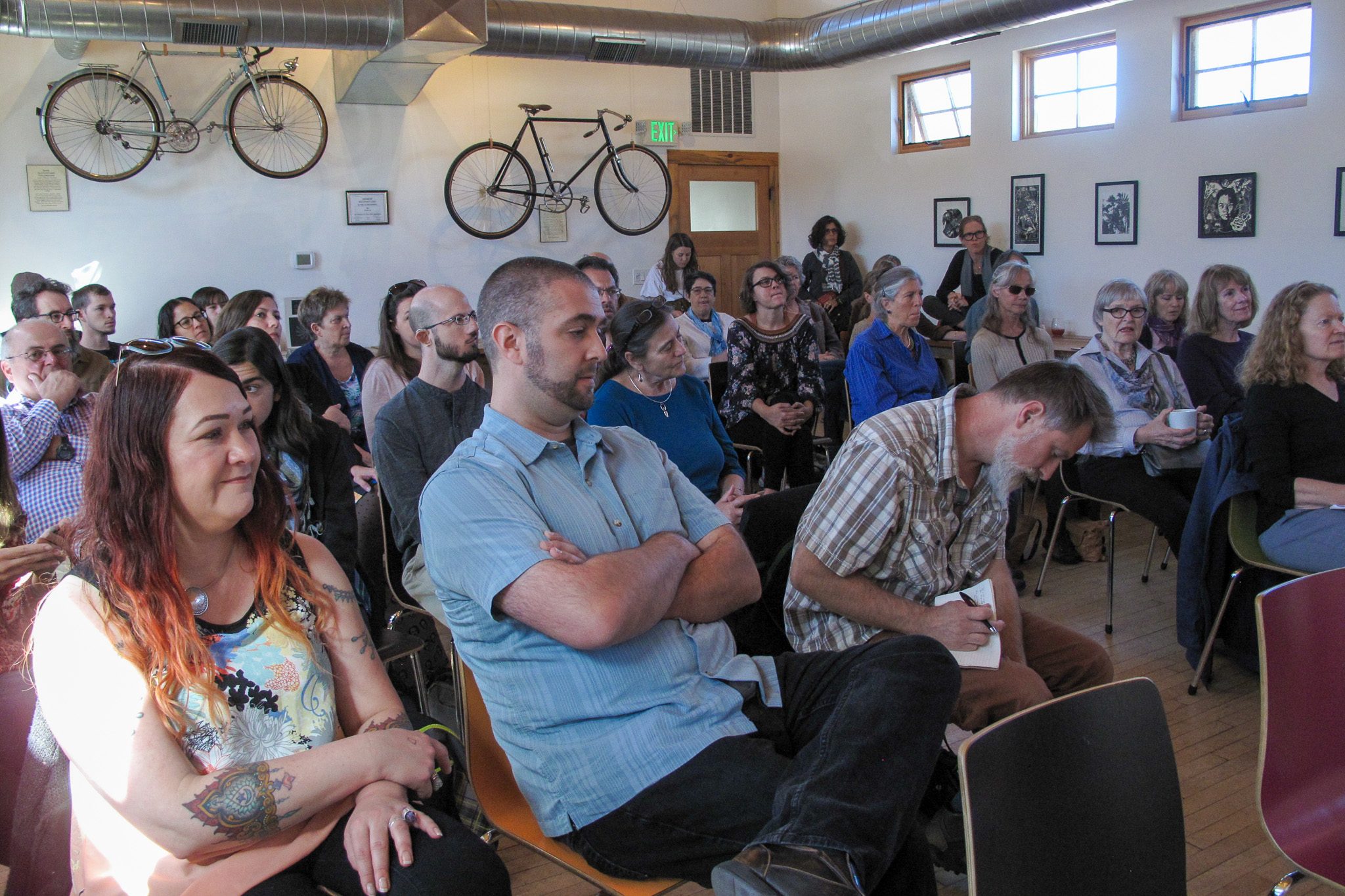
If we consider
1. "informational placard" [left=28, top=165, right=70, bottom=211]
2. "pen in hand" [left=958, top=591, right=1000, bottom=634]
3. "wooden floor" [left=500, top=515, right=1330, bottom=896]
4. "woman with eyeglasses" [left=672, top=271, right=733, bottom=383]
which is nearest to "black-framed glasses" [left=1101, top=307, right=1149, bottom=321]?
"wooden floor" [left=500, top=515, right=1330, bottom=896]

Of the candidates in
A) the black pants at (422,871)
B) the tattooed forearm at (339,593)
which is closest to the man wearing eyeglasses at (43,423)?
the tattooed forearm at (339,593)

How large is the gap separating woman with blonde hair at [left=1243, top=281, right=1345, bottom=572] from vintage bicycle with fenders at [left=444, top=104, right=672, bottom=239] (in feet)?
21.7

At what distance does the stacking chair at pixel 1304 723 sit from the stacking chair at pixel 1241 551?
1423 mm

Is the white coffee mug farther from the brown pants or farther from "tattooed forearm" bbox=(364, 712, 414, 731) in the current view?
"tattooed forearm" bbox=(364, 712, 414, 731)

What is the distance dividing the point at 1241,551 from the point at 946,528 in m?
1.40

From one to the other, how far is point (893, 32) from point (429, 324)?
5323 millimetres

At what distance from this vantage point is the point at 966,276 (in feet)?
26.8

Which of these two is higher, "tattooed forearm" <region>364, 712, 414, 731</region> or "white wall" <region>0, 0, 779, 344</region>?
"white wall" <region>0, 0, 779, 344</region>

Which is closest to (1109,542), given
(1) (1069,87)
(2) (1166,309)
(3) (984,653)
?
(2) (1166,309)

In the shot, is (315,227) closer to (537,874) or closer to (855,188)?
(855,188)

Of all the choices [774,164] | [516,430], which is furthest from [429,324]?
[774,164]

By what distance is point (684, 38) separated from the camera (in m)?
7.63

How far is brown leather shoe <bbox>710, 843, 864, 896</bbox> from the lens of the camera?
1284mm

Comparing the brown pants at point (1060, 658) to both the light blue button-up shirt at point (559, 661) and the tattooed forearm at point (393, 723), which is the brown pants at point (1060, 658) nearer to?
the light blue button-up shirt at point (559, 661)
